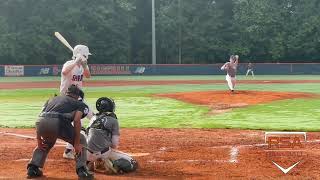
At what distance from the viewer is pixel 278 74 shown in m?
52.9

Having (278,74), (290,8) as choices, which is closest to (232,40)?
(290,8)

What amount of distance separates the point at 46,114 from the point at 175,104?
44.2ft

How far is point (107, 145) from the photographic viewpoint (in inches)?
337

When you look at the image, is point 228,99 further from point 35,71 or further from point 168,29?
point 168,29

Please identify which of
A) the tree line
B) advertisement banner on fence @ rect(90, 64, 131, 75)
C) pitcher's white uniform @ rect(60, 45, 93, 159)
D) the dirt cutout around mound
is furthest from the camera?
the tree line

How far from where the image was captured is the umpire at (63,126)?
26.0ft

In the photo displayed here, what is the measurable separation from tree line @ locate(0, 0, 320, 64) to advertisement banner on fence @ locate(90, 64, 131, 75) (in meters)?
8.41

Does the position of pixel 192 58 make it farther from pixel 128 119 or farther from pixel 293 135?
pixel 293 135

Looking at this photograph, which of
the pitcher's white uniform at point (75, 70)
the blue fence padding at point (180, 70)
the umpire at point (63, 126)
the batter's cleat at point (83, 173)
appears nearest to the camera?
the batter's cleat at point (83, 173)

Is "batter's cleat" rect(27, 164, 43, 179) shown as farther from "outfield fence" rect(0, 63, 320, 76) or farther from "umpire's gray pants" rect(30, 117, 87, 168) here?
"outfield fence" rect(0, 63, 320, 76)

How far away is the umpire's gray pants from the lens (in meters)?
7.95

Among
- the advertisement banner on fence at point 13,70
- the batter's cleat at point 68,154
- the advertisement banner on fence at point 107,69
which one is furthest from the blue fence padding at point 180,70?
the batter's cleat at point 68,154

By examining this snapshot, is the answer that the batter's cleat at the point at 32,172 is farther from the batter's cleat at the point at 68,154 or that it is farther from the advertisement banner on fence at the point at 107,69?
the advertisement banner on fence at the point at 107,69

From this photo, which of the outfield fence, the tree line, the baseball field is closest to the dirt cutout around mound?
the baseball field
